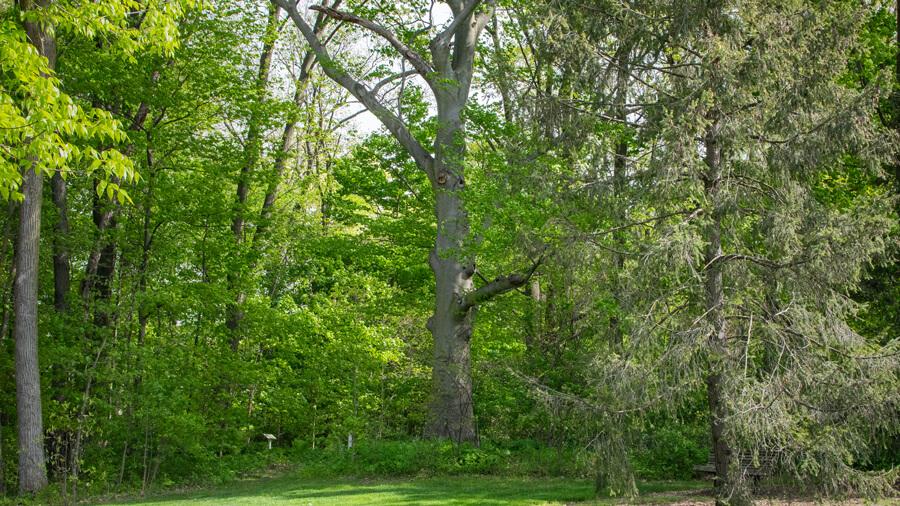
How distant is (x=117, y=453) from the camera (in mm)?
15438

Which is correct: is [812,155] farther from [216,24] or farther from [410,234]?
[216,24]

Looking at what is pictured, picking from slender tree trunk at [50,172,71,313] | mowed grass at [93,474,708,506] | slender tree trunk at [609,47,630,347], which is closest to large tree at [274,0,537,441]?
mowed grass at [93,474,708,506]

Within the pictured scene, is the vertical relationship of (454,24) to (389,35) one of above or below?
below

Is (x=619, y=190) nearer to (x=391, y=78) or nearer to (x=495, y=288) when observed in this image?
(x=495, y=288)

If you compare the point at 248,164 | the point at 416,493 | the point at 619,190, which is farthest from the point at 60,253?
the point at 619,190

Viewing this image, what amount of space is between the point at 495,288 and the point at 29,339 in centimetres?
804

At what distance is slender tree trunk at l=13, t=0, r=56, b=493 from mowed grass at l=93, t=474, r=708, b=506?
161cm

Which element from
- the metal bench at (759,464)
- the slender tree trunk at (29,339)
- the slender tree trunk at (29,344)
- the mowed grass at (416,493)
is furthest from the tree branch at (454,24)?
the metal bench at (759,464)

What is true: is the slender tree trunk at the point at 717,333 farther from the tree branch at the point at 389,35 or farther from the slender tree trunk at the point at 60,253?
the slender tree trunk at the point at 60,253

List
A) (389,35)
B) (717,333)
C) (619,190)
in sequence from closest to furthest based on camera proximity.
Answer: (717,333)
(619,190)
(389,35)

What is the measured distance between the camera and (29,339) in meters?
13.3

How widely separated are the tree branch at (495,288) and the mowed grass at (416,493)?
3.47m

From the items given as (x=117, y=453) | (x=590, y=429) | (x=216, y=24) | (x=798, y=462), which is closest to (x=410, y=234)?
(x=216, y=24)

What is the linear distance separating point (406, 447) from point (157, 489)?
4541 mm
